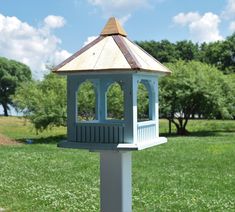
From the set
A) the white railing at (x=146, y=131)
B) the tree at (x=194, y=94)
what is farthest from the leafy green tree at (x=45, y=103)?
the white railing at (x=146, y=131)

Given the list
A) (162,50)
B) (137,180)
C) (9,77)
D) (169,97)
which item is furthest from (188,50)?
(137,180)

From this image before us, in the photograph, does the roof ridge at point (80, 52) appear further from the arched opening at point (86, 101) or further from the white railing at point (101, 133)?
the arched opening at point (86, 101)

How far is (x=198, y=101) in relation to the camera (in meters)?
36.8

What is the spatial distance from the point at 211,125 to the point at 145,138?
4061 cm

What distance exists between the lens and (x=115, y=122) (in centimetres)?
A: 584

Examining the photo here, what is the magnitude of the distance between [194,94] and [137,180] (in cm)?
2236

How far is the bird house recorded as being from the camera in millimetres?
5535

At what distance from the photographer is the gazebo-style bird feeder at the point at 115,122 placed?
5543 millimetres

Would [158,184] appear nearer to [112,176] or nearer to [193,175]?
[193,175]

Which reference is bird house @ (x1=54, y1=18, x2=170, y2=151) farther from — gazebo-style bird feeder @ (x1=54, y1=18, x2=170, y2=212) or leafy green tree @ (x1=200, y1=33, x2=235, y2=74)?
leafy green tree @ (x1=200, y1=33, x2=235, y2=74)

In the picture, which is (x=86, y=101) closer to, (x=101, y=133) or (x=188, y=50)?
(x=101, y=133)

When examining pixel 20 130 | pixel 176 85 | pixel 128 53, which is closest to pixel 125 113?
pixel 128 53

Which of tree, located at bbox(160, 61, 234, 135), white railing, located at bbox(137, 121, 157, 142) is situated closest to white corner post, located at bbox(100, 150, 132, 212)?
white railing, located at bbox(137, 121, 157, 142)

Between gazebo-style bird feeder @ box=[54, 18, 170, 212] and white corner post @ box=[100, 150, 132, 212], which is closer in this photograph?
gazebo-style bird feeder @ box=[54, 18, 170, 212]
